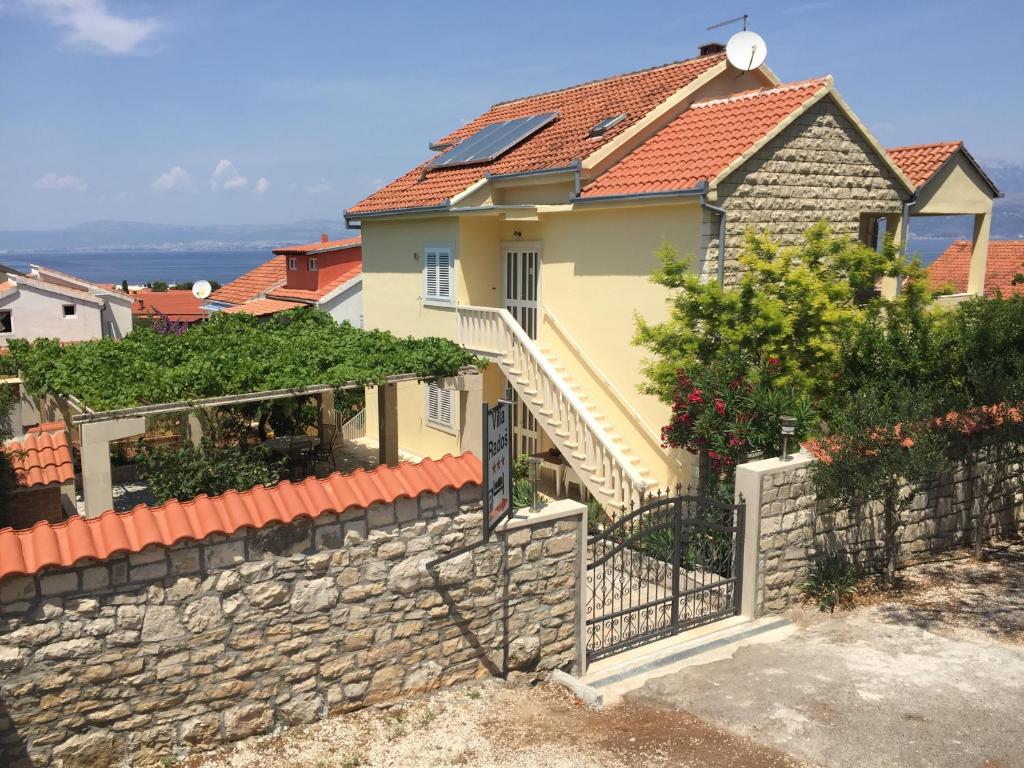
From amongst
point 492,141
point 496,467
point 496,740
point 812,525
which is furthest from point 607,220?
point 496,740

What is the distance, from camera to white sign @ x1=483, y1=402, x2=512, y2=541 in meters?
7.24

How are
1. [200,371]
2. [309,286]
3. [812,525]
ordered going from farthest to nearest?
[309,286]
[200,371]
[812,525]

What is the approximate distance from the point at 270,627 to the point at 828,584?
6.60 metres

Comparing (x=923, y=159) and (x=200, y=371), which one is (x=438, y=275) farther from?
(x=923, y=159)

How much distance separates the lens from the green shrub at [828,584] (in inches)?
402

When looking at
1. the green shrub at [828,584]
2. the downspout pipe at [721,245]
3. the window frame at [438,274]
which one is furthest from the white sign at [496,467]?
the window frame at [438,274]

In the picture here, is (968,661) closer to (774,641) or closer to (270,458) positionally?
(774,641)

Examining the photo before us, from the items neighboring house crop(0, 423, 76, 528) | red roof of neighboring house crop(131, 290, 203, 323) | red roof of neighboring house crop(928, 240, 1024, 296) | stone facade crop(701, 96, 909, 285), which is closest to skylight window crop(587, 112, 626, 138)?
stone facade crop(701, 96, 909, 285)

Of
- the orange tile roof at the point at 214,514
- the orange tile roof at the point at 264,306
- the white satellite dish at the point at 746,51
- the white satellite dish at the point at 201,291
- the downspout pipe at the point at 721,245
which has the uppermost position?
the white satellite dish at the point at 746,51

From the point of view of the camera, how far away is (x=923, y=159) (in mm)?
17641

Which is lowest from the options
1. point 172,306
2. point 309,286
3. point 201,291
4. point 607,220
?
point 172,306

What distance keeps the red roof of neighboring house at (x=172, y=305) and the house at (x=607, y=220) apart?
3079 centimetres

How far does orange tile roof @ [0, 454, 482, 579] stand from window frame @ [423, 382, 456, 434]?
1203 centimetres

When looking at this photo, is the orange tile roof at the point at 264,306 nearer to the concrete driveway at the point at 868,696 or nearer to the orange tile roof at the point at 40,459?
the orange tile roof at the point at 40,459
